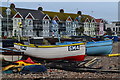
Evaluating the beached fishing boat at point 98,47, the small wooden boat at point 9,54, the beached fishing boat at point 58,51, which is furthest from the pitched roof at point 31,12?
the beached fishing boat at point 58,51

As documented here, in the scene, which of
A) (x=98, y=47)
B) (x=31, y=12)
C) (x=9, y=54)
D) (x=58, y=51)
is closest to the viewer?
(x=58, y=51)

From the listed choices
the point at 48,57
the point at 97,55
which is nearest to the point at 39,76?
the point at 48,57

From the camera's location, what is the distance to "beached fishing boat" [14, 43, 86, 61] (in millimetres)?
18141

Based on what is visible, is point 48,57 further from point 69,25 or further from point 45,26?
point 69,25

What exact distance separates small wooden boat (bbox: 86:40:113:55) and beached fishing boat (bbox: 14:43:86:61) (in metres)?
4.22

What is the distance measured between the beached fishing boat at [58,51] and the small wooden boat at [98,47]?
4215 millimetres

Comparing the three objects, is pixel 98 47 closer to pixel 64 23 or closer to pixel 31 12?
pixel 31 12

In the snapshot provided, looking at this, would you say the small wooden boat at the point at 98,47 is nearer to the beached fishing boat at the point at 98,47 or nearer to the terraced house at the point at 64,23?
the beached fishing boat at the point at 98,47

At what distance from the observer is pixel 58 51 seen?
18.2m

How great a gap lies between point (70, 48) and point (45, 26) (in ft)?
129

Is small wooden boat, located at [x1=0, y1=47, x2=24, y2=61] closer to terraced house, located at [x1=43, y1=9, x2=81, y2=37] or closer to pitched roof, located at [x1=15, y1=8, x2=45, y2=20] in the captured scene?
pitched roof, located at [x1=15, y1=8, x2=45, y2=20]

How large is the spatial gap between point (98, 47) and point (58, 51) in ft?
21.3

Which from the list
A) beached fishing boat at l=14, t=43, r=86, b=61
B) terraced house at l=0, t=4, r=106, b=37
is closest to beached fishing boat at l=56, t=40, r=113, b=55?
beached fishing boat at l=14, t=43, r=86, b=61

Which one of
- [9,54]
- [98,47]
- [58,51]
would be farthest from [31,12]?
[58,51]
